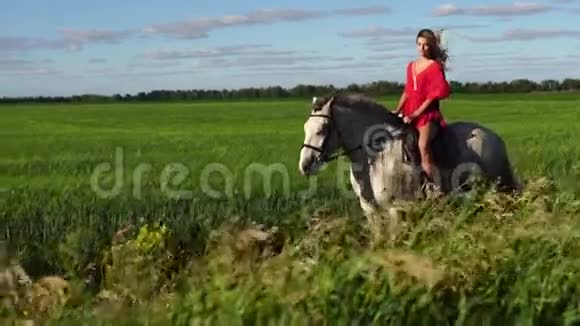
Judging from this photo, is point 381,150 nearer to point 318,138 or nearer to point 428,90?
point 318,138

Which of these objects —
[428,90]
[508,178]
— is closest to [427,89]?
[428,90]

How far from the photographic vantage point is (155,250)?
10.3 m

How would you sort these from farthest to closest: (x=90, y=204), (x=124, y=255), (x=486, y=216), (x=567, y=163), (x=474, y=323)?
(x=567, y=163), (x=90, y=204), (x=124, y=255), (x=486, y=216), (x=474, y=323)

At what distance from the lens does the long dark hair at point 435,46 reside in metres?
10.0

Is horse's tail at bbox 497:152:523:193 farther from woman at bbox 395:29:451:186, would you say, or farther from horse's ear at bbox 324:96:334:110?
horse's ear at bbox 324:96:334:110

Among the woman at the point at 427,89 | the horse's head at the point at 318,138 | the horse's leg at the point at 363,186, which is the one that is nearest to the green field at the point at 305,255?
the horse's head at the point at 318,138

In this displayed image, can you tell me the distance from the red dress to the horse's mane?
0.64 ft

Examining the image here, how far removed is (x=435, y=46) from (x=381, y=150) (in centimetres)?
111

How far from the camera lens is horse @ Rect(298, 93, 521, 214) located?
10.2 meters

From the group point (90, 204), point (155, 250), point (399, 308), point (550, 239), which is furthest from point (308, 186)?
point (399, 308)

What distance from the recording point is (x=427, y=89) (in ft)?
33.1

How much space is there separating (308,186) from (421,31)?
6.66 meters

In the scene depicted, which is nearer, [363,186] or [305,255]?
[305,255]

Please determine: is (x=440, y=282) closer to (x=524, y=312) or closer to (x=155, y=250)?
(x=524, y=312)
